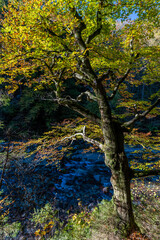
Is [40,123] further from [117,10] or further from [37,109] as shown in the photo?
[117,10]

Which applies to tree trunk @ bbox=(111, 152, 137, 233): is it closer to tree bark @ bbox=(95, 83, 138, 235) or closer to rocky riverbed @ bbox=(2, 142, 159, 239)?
tree bark @ bbox=(95, 83, 138, 235)

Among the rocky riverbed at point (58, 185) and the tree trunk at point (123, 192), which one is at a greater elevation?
the tree trunk at point (123, 192)

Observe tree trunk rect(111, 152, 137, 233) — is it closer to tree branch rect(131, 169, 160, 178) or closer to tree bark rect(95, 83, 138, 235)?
tree bark rect(95, 83, 138, 235)

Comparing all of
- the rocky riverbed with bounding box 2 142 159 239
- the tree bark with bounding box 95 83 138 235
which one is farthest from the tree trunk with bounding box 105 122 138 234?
the rocky riverbed with bounding box 2 142 159 239

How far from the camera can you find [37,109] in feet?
49.2

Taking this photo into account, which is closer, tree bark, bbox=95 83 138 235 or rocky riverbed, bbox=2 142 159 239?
tree bark, bbox=95 83 138 235

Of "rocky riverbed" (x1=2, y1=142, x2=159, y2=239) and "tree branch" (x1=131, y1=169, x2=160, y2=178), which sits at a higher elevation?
"tree branch" (x1=131, y1=169, x2=160, y2=178)

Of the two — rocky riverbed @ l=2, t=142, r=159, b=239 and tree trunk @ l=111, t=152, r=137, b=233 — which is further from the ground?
tree trunk @ l=111, t=152, r=137, b=233

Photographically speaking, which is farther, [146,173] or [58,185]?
[58,185]

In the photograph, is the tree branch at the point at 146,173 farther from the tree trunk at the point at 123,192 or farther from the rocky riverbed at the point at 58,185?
the rocky riverbed at the point at 58,185

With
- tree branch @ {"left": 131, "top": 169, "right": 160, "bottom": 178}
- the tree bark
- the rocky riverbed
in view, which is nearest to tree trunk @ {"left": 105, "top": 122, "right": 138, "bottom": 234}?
the tree bark

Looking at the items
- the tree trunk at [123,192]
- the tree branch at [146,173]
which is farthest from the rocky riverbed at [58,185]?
the tree branch at [146,173]

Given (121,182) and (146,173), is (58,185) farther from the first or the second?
(146,173)

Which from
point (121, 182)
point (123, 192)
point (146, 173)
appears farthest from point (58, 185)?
point (146, 173)
